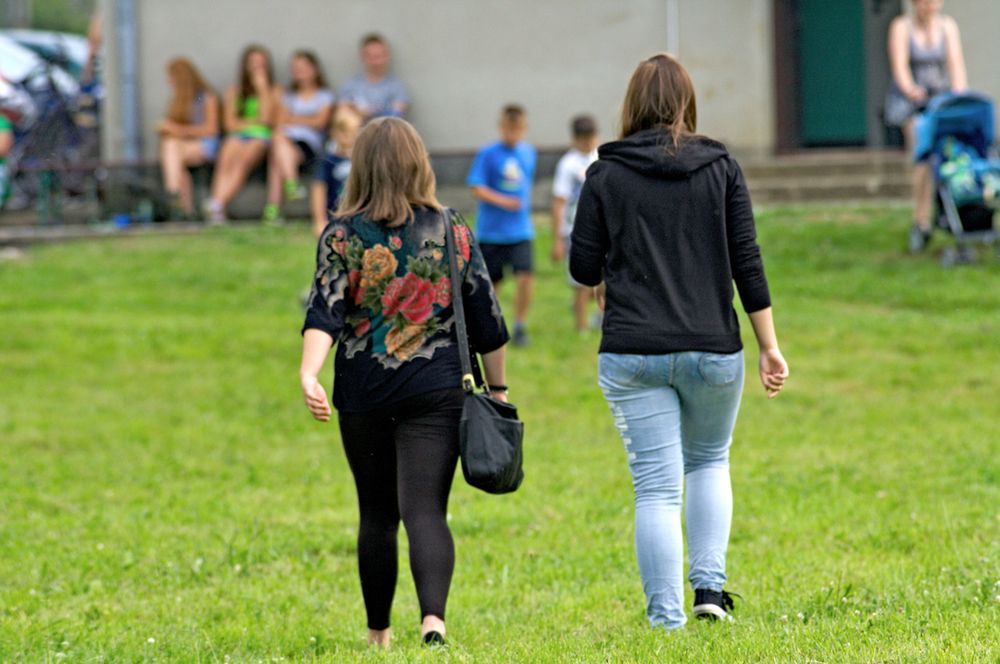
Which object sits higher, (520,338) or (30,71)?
(30,71)

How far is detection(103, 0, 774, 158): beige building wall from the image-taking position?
688 inches

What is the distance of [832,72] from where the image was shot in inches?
746

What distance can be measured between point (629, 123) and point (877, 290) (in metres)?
8.24

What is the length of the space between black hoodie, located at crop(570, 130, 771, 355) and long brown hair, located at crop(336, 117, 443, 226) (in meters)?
0.56

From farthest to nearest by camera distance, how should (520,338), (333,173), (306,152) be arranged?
(306,152), (520,338), (333,173)

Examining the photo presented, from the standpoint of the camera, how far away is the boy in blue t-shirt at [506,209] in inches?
457

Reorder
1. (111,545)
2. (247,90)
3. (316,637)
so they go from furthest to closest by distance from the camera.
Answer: (247,90), (111,545), (316,637)

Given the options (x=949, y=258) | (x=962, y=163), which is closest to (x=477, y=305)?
(x=962, y=163)

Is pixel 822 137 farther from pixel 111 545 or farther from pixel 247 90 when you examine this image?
pixel 111 545

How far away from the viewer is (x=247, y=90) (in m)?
17.8

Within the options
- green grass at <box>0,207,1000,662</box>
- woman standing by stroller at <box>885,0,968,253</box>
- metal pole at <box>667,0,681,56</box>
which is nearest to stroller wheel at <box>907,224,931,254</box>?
woman standing by stroller at <box>885,0,968,253</box>

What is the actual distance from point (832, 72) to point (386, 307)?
A: 49.4 ft

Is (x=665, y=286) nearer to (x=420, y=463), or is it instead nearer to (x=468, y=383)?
(x=468, y=383)

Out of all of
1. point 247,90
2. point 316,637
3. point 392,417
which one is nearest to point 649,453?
point 392,417
